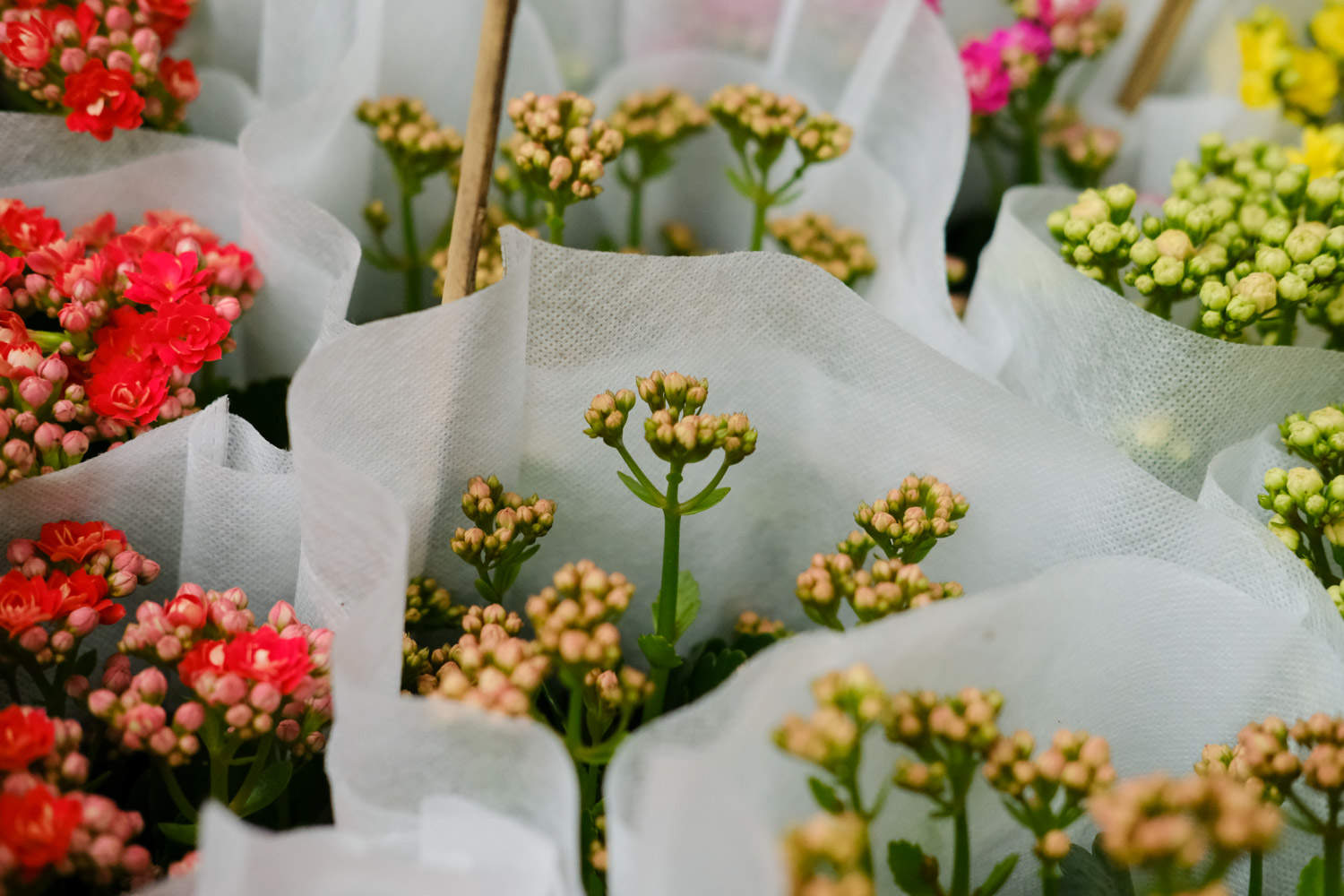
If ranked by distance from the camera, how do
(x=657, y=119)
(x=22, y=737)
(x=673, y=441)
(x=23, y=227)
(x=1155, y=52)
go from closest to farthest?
(x=22, y=737) < (x=673, y=441) < (x=23, y=227) < (x=657, y=119) < (x=1155, y=52)

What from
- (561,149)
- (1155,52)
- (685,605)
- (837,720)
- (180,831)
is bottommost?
(180,831)

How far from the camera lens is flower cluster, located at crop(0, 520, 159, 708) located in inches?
23.3

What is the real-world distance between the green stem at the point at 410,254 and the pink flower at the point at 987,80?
538 mm

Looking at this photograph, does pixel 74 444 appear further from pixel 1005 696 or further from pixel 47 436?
pixel 1005 696

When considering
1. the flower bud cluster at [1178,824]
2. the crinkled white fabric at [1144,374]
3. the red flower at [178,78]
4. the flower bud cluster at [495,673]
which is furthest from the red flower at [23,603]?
the crinkled white fabric at [1144,374]

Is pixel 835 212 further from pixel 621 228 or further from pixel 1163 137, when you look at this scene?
pixel 1163 137

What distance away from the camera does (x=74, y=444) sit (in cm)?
67

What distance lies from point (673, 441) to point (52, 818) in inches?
14.2

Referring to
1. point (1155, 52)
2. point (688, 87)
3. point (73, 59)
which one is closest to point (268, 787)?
point (73, 59)

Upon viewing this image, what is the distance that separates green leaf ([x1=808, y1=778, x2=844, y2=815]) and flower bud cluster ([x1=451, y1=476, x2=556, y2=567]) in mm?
255

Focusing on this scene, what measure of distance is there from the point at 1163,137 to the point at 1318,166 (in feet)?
0.69

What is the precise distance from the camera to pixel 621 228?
1076mm

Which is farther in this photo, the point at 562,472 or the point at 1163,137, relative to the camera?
the point at 1163,137

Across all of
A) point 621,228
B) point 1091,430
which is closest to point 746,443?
point 1091,430
